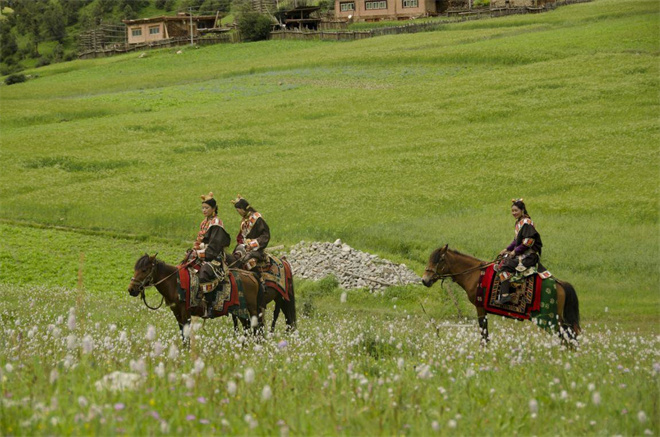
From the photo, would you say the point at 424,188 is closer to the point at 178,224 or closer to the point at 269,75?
the point at 178,224

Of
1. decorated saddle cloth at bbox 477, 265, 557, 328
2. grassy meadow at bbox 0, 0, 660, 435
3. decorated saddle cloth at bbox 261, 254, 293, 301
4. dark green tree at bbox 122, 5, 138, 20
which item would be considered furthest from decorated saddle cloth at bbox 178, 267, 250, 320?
dark green tree at bbox 122, 5, 138, 20

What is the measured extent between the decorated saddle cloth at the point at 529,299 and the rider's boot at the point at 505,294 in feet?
0.25

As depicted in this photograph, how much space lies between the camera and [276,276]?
19.7 metres

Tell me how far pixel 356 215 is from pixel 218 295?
66.8 feet

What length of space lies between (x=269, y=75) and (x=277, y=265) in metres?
63.1

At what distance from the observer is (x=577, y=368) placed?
10.8 m

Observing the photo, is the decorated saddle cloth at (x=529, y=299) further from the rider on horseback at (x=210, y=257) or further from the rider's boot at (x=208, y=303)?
the rider's boot at (x=208, y=303)

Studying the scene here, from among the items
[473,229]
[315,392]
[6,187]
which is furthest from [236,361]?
[6,187]

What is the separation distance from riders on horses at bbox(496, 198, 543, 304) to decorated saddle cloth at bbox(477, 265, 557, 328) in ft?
0.58

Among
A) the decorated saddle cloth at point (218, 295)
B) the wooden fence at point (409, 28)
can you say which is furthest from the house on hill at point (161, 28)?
the decorated saddle cloth at point (218, 295)

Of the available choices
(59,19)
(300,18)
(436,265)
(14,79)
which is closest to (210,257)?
(436,265)

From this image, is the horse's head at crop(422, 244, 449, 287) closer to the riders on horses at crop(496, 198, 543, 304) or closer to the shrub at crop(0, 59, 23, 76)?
the riders on horses at crop(496, 198, 543, 304)

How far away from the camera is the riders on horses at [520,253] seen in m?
18.3

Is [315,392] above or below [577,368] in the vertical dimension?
above
